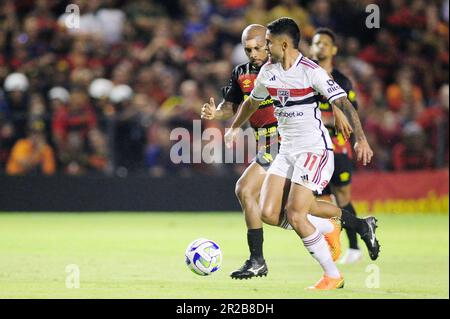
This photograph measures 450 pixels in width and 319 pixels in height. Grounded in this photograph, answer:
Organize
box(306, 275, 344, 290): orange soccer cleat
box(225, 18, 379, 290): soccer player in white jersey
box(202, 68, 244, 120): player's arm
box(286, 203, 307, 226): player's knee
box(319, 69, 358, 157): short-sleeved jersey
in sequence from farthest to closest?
1. box(319, 69, 358, 157): short-sleeved jersey
2. box(202, 68, 244, 120): player's arm
3. box(306, 275, 344, 290): orange soccer cleat
4. box(286, 203, 307, 226): player's knee
5. box(225, 18, 379, 290): soccer player in white jersey

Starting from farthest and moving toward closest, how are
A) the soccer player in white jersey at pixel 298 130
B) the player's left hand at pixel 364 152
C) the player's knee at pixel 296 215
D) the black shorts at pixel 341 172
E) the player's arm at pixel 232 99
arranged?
the black shorts at pixel 341 172 → the player's arm at pixel 232 99 → the player's knee at pixel 296 215 → the soccer player in white jersey at pixel 298 130 → the player's left hand at pixel 364 152

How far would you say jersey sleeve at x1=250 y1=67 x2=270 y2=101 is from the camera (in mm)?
8570

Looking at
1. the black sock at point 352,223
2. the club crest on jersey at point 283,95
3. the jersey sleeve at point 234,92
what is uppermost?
the jersey sleeve at point 234,92

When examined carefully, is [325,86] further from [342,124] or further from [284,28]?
[284,28]

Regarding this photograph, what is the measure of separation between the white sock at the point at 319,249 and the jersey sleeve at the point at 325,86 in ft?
3.85

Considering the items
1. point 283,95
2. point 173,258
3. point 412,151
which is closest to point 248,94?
point 283,95

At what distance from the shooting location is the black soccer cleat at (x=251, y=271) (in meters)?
8.91

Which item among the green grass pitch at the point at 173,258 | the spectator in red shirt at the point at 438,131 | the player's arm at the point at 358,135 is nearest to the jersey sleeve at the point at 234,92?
the player's arm at the point at 358,135

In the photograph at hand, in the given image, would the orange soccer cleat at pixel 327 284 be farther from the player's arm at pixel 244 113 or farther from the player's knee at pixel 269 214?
the player's arm at pixel 244 113

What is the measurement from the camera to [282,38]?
8219 mm

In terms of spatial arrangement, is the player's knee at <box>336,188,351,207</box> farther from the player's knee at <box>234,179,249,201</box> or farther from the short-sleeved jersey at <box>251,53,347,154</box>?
the short-sleeved jersey at <box>251,53,347,154</box>

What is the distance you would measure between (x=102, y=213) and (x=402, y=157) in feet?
18.0

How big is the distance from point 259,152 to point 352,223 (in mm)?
1101

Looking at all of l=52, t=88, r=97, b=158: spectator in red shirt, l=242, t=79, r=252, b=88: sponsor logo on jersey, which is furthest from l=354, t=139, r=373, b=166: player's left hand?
l=52, t=88, r=97, b=158: spectator in red shirt
